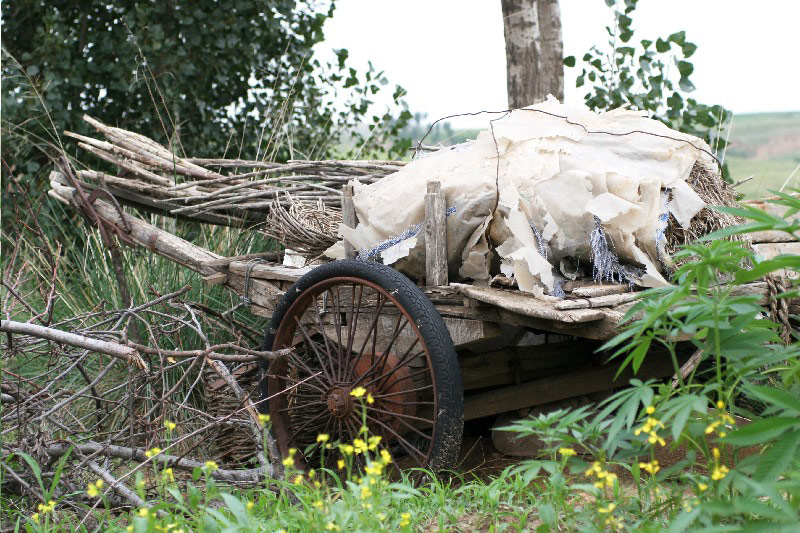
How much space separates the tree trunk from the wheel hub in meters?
3.76

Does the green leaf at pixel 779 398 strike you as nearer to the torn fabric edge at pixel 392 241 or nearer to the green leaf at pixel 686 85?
the torn fabric edge at pixel 392 241

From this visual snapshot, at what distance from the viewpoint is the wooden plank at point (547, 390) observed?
441 centimetres

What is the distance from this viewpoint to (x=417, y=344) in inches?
168

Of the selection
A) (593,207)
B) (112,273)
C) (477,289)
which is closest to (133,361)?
(477,289)

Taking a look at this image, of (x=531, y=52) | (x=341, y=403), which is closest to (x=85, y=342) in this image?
(x=341, y=403)

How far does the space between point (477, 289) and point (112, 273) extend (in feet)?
12.0

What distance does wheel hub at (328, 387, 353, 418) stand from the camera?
4.02 metres

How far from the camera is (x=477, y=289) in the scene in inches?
146

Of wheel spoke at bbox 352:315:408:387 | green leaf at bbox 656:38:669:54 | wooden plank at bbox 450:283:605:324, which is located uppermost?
green leaf at bbox 656:38:669:54

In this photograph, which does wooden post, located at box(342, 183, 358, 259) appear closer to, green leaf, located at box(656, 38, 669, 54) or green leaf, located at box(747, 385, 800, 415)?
green leaf, located at box(747, 385, 800, 415)

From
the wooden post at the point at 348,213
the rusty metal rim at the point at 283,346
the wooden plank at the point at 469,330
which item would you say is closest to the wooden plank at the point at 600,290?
the wooden plank at the point at 469,330

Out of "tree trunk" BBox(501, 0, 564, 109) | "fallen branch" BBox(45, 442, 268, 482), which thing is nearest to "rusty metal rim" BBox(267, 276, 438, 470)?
"fallen branch" BBox(45, 442, 268, 482)

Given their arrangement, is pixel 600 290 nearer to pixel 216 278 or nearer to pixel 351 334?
pixel 351 334

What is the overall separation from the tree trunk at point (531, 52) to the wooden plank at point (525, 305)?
367cm
